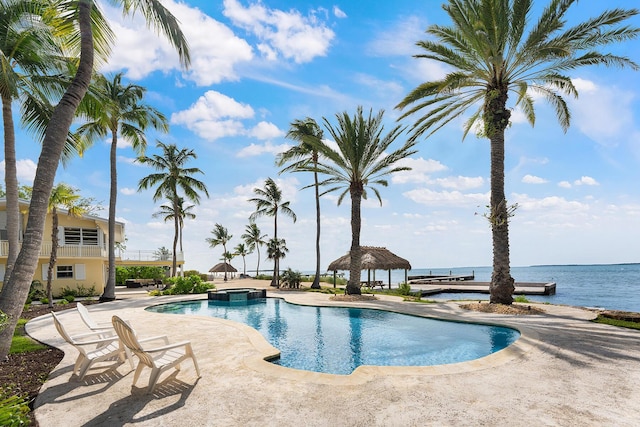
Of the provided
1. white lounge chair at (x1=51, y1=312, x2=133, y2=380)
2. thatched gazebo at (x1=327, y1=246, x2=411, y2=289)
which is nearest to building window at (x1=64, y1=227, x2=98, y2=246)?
thatched gazebo at (x1=327, y1=246, x2=411, y2=289)

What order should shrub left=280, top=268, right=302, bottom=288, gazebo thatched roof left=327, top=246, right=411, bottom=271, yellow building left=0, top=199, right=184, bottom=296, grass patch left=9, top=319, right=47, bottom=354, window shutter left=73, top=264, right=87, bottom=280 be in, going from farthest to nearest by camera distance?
shrub left=280, top=268, right=302, bottom=288
gazebo thatched roof left=327, top=246, right=411, bottom=271
window shutter left=73, top=264, right=87, bottom=280
yellow building left=0, top=199, right=184, bottom=296
grass patch left=9, top=319, right=47, bottom=354

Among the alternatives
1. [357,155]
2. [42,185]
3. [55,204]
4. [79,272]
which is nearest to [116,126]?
[55,204]

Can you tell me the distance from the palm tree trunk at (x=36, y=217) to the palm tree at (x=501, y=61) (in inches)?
491

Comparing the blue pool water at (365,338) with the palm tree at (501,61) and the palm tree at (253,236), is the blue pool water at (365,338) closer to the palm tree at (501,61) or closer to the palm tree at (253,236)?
the palm tree at (501,61)

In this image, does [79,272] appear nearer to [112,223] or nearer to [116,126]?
[112,223]

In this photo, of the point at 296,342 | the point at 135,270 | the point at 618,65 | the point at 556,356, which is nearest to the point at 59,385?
the point at 296,342

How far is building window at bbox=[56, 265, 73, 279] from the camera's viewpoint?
79.0 ft

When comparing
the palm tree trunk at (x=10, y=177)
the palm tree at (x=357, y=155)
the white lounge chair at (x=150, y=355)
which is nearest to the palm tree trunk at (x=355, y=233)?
the palm tree at (x=357, y=155)

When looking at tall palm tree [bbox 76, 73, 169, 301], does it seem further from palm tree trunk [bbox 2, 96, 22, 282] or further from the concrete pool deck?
the concrete pool deck

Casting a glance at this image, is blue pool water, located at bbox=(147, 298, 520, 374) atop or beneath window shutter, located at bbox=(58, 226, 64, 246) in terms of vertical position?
beneath

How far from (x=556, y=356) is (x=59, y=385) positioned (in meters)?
8.81

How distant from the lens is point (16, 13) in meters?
10.5

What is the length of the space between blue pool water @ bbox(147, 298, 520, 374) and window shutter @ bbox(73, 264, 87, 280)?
47.7 feet

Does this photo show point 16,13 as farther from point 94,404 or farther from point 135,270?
point 135,270
